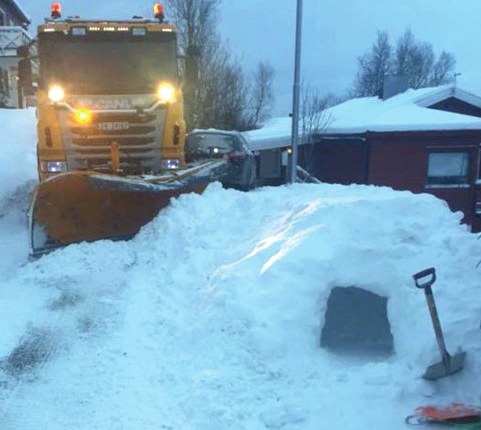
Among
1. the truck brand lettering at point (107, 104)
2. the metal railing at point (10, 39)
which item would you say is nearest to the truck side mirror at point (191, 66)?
the truck brand lettering at point (107, 104)

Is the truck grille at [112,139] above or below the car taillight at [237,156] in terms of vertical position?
above

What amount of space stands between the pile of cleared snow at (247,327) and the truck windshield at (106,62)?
285cm

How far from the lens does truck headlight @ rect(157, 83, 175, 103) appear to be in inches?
377

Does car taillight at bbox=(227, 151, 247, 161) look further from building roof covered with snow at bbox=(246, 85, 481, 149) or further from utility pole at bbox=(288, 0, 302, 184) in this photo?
building roof covered with snow at bbox=(246, 85, 481, 149)

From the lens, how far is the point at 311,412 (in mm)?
4348

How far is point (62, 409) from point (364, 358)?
234 centimetres

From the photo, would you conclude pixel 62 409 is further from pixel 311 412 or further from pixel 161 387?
pixel 311 412

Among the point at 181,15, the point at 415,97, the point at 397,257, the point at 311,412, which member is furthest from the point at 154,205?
the point at 181,15

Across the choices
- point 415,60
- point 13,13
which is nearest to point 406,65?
point 415,60

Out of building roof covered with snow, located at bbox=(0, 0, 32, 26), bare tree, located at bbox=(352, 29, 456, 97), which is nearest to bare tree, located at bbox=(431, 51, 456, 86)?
bare tree, located at bbox=(352, 29, 456, 97)

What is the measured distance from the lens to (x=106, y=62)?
949cm

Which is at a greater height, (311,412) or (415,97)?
(415,97)

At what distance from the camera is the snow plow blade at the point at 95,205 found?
27.7 feet

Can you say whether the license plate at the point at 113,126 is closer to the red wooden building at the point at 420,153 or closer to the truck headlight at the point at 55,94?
the truck headlight at the point at 55,94
